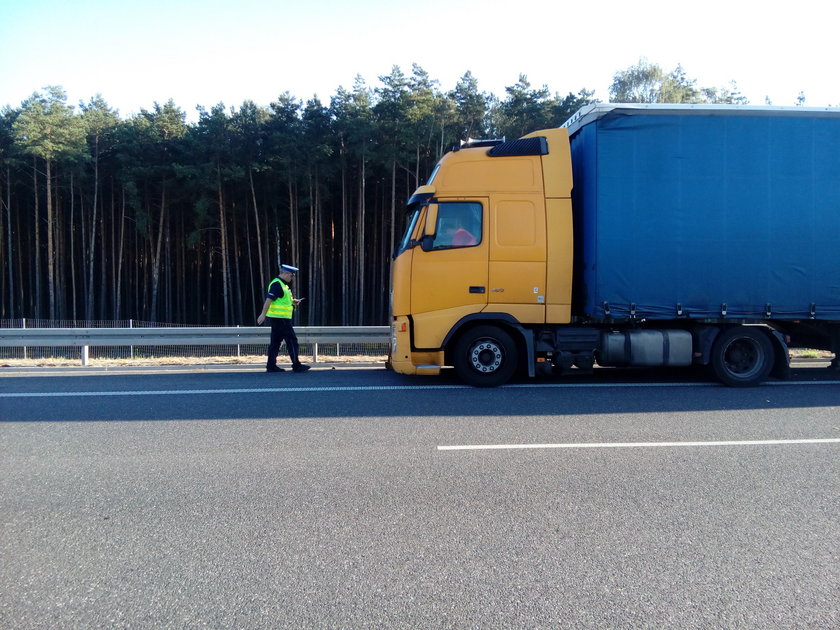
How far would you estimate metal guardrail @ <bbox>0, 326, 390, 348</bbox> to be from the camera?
12.2m

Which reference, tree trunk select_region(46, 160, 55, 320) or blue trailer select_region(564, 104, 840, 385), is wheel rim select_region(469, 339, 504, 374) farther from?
tree trunk select_region(46, 160, 55, 320)

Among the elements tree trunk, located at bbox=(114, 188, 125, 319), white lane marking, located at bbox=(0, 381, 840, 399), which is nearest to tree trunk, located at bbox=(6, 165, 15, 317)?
tree trunk, located at bbox=(114, 188, 125, 319)

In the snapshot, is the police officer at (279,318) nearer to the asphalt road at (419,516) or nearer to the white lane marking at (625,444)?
the asphalt road at (419,516)

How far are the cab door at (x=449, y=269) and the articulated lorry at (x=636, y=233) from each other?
0.01 m

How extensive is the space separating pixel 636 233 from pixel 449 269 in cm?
274

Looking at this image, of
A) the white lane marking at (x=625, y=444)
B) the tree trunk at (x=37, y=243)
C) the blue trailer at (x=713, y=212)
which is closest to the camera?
the white lane marking at (x=625, y=444)

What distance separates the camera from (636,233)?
881cm

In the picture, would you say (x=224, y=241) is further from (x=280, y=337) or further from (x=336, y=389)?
(x=336, y=389)

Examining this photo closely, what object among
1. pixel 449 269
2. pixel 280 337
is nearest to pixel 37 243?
pixel 280 337

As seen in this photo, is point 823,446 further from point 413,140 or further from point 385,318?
point 385,318

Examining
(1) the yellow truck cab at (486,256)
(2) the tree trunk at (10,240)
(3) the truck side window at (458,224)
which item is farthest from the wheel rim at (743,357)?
(2) the tree trunk at (10,240)

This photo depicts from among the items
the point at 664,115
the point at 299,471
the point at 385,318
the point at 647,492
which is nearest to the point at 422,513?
the point at 299,471

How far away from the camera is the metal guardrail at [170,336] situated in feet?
40.1

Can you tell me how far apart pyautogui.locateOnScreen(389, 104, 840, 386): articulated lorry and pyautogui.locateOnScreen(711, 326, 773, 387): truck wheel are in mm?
30
